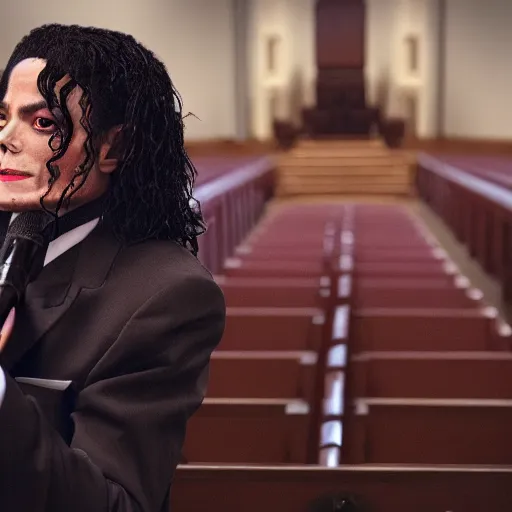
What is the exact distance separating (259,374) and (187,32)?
19.7ft

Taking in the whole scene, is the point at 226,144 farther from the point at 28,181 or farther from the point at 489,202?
the point at 28,181

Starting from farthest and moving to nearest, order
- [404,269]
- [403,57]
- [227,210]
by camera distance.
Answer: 1. [403,57]
2. [227,210]
3. [404,269]

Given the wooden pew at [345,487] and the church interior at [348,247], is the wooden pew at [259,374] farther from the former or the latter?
the wooden pew at [345,487]

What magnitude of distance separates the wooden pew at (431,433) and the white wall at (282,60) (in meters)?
5.93

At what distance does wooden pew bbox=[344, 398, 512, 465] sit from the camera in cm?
99

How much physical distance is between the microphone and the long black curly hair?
0.5 inches

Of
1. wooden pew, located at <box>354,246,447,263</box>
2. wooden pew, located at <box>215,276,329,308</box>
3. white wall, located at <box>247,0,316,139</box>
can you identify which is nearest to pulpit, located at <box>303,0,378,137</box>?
white wall, located at <box>247,0,316,139</box>

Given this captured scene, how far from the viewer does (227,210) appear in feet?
9.42

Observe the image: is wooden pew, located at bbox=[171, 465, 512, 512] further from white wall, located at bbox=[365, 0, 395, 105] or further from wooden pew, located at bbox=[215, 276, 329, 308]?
white wall, located at bbox=[365, 0, 395, 105]

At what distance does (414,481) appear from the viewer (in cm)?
78

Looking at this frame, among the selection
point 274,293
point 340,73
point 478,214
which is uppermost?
point 340,73

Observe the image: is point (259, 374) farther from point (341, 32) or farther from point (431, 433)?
point (341, 32)

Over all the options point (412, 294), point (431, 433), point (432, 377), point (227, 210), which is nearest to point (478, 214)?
point (227, 210)

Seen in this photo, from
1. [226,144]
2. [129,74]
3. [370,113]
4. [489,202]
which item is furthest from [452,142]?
[129,74]
